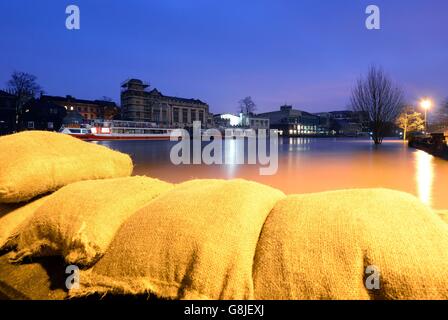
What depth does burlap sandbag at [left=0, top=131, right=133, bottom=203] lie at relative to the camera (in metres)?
1.76

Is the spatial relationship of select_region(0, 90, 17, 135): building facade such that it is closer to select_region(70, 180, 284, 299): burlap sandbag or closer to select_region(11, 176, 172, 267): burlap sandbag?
Result: select_region(11, 176, 172, 267): burlap sandbag

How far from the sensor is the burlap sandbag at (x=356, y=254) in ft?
3.11

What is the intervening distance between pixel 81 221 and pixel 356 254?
1.19 meters

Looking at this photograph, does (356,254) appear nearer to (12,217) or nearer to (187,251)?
(187,251)

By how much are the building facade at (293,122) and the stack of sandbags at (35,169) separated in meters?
77.2

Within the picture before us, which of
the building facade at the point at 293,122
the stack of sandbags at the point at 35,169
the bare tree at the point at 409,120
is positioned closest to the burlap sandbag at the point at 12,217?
the stack of sandbags at the point at 35,169

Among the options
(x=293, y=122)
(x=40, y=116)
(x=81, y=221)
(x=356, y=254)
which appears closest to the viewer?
(x=356, y=254)

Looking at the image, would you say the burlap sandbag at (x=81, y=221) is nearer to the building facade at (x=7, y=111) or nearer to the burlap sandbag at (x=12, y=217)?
the burlap sandbag at (x=12, y=217)

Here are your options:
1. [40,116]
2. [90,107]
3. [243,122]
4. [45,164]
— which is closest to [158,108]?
[90,107]

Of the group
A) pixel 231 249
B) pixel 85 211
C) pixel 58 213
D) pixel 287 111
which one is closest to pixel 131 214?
pixel 85 211

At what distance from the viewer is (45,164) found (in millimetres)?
1938

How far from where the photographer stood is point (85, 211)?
1.42 m

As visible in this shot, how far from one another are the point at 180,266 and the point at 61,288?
1.85 feet
